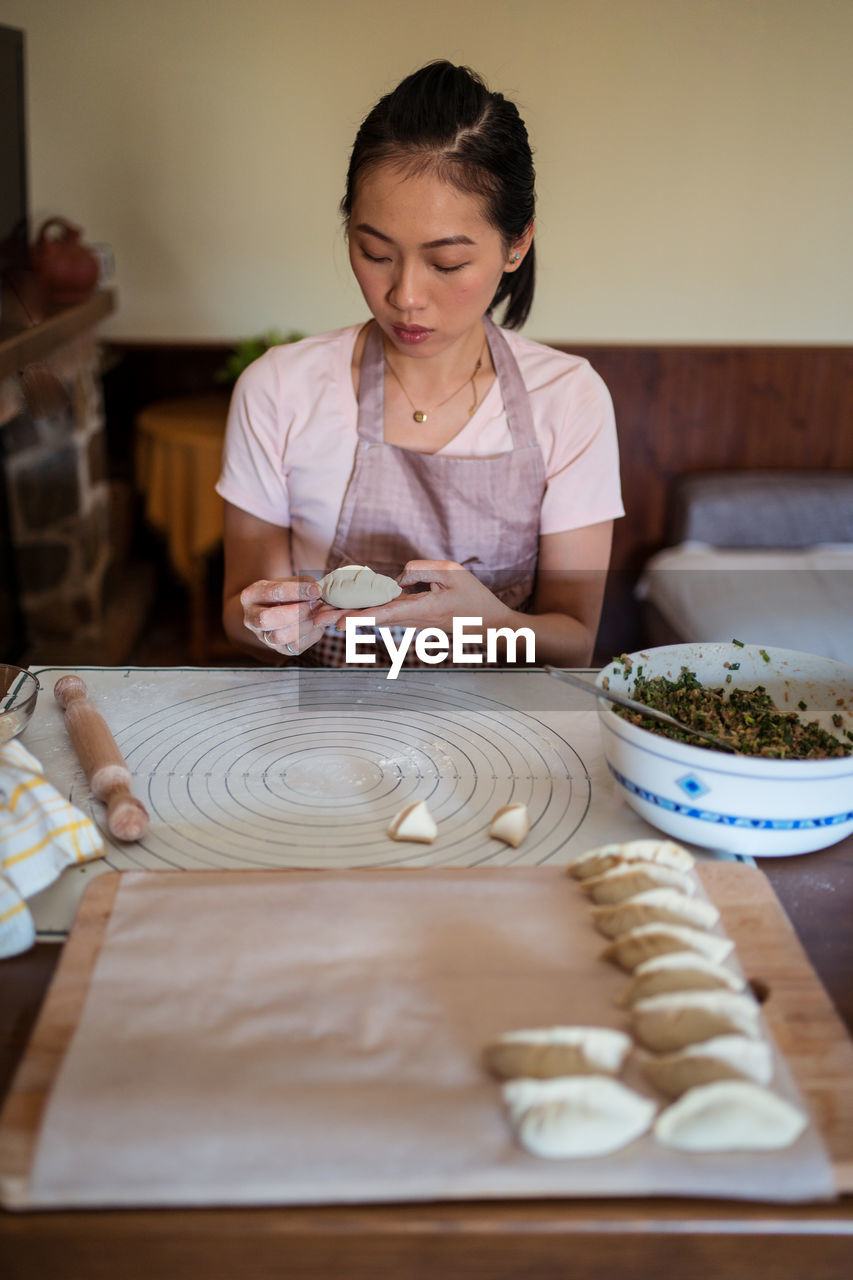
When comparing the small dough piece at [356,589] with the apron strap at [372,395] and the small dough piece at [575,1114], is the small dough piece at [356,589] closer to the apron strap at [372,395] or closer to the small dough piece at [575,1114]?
the apron strap at [372,395]

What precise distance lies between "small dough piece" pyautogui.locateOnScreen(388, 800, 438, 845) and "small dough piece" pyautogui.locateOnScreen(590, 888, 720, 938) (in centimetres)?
19

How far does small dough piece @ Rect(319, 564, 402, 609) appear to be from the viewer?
118 cm

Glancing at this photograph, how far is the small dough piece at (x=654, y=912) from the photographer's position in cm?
74

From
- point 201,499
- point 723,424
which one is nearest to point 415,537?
point 201,499

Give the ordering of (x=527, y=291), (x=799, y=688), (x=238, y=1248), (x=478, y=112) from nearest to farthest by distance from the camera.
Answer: (x=238, y=1248) → (x=799, y=688) → (x=478, y=112) → (x=527, y=291)

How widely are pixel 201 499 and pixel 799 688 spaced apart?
2.30 metres

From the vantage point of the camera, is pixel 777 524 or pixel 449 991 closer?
pixel 449 991

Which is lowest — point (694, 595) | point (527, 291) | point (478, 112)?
point (694, 595)

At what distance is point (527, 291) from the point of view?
1560 millimetres

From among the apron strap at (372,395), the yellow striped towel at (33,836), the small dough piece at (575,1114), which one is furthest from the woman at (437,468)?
the small dough piece at (575,1114)

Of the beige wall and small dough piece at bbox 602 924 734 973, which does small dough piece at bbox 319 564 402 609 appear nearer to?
small dough piece at bbox 602 924 734 973

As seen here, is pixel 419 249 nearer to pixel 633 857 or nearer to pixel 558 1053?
pixel 633 857

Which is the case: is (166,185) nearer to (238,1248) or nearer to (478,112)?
(478,112)

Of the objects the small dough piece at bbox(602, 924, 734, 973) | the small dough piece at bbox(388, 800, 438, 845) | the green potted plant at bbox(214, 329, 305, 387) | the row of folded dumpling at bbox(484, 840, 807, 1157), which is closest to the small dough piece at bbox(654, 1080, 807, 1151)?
the row of folded dumpling at bbox(484, 840, 807, 1157)
